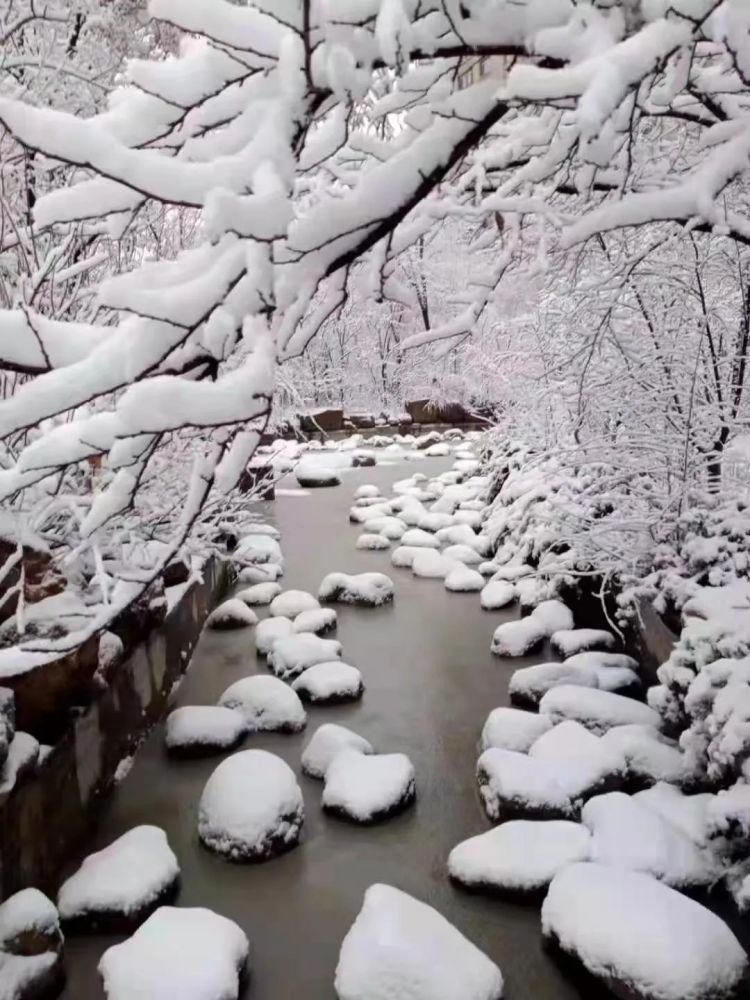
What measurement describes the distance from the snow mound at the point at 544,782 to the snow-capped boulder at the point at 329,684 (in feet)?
4.62

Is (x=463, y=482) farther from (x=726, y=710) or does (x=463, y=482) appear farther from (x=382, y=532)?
(x=726, y=710)

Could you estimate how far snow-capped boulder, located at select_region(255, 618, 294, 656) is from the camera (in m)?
6.10

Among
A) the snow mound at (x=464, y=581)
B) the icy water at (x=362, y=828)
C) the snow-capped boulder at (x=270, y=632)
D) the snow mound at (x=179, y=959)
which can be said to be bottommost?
the icy water at (x=362, y=828)

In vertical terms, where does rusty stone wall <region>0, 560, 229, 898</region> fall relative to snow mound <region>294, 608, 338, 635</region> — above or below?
above

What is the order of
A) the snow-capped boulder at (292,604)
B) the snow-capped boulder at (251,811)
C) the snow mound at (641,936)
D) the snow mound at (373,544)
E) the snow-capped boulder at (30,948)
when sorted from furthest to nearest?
the snow mound at (373,544) < the snow-capped boulder at (292,604) < the snow-capped boulder at (251,811) < the snow-capped boulder at (30,948) < the snow mound at (641,936)

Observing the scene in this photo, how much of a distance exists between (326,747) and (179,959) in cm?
166

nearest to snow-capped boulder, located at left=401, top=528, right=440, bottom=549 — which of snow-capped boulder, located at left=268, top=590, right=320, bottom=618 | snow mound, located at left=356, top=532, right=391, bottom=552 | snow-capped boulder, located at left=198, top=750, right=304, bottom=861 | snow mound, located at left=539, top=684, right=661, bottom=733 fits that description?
snow mound, located at left=356, top=532, right=391, bottom=552

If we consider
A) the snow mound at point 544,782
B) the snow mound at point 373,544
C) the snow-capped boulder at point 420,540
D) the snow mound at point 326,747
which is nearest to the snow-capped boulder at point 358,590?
the snow-capped boulder at point 420,540

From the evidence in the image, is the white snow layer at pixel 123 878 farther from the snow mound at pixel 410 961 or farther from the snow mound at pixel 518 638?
the snow mound at pixel 518 638

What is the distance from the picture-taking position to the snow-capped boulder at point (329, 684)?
529cm

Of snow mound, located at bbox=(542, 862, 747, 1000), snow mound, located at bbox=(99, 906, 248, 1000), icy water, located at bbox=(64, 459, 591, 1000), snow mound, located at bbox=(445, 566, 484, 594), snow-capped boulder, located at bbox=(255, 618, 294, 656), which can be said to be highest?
snow mound, located at bbox=(542, 862, 747, 1000)

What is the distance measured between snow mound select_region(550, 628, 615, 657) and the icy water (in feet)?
0.79

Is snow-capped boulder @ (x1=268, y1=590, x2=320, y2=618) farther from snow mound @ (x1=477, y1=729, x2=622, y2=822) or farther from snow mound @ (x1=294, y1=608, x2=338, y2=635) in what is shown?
snow mound @ (x1=477, y1=729, x2=622, y2=822)

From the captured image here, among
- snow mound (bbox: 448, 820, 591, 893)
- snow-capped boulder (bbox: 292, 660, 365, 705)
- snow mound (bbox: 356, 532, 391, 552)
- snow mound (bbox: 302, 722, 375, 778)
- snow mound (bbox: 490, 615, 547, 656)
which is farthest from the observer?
snow mound (bbox: 356, 532, 391, 552)
